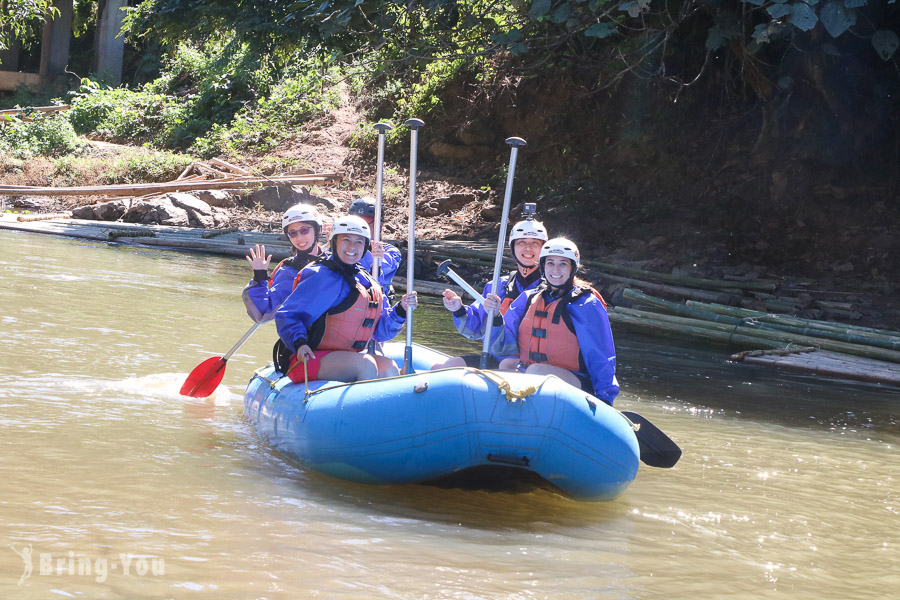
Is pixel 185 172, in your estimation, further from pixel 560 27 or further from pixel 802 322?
pixel 802 322

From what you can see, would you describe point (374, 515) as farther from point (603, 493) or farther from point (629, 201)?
point (629, 201)

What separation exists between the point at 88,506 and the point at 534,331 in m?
2.23

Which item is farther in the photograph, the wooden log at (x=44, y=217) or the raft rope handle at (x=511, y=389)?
the wooden log at (x=44, y=217)

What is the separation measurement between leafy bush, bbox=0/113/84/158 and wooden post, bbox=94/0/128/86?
467cm

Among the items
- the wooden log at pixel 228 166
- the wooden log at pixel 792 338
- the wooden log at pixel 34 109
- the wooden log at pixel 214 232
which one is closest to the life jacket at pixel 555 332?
the wooden log at pixel 792 338

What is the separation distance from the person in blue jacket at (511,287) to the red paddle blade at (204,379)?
1.34 m

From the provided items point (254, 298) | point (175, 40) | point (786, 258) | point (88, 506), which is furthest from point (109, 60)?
point (88, 506)

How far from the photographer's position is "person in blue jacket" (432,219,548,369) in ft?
16.8

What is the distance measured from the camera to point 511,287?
5598 millimetres

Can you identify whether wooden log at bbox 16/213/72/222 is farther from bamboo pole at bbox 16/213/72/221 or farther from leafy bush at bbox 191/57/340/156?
leafy bush at bbox 191/57/340/156

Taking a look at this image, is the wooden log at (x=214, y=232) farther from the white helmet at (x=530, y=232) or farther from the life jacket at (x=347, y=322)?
the life jacket at (x=347, y=322)

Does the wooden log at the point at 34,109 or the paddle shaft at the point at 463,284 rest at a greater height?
the wooden log at the point at 34,109

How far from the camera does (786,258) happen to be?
12758 mm

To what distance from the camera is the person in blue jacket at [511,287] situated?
513cm
